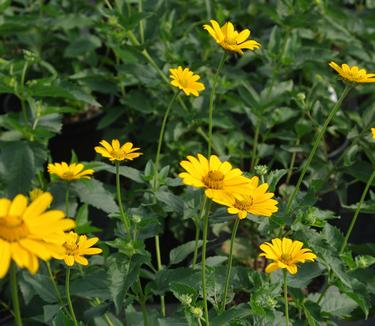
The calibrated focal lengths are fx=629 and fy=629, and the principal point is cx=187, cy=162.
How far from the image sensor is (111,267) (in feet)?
3.91

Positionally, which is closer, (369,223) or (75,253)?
(75,253)

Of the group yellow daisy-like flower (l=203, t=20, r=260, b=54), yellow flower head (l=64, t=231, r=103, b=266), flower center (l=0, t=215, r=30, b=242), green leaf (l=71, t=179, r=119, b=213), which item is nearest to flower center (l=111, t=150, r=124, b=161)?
yellow flower head (l=64, t=231, r=103, b=266)

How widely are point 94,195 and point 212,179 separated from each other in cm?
78

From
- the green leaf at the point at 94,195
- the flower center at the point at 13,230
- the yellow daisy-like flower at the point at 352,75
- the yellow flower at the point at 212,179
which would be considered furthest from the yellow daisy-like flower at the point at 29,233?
the green leaf at the point at 94,195

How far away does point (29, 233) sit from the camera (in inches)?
27.1

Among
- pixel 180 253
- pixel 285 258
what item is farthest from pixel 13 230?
pixel 180 253

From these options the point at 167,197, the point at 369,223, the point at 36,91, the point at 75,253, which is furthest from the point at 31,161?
the point at 369,223

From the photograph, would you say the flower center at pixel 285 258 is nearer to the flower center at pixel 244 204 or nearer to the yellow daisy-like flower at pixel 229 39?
the flower center at pixel 244 204

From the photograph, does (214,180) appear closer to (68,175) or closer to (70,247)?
(70,247)

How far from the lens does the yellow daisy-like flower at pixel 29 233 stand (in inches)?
25.8

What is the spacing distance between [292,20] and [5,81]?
87 centimetres

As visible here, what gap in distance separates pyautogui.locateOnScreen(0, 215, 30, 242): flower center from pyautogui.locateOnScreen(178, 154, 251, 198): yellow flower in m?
0.23

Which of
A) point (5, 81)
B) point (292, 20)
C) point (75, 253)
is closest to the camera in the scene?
point (75, 253)

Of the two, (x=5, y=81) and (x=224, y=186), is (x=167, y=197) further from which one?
(x=5, y=81)
